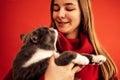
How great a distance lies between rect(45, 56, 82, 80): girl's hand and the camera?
4.09 feet

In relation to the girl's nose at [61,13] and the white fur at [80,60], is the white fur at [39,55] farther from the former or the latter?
the girl's nose at [61,13]

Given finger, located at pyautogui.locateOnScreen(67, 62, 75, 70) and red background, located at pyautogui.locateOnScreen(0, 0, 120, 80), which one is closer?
finger, located at pyautogui.locateOnScreen(67, 62, 75, 70)

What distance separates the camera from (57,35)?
1385 millimetres

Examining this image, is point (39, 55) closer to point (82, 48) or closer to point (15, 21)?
point (82, 48)

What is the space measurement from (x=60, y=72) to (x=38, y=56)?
131 mm

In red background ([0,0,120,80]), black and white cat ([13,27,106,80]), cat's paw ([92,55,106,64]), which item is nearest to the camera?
black and white cat ([13,27,106,80])

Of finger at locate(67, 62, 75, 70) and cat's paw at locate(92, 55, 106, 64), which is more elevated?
finger at locate(67, 62, 75, 70)

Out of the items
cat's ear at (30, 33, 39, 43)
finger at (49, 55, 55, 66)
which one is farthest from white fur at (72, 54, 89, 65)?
cat's ear at (30, 33, 39, 43)

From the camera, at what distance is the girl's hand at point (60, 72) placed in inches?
49.1

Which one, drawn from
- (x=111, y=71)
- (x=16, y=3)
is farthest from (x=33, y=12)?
(x=111, y=71)

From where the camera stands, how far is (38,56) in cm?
127

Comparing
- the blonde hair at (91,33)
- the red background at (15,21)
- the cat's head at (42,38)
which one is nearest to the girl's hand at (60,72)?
the cat's head at (42,38)

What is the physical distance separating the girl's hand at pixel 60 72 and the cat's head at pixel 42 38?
0.10m

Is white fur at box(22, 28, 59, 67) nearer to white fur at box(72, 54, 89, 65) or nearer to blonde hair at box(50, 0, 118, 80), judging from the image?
white fur at box(72, 54, 89, 65)
